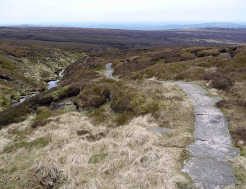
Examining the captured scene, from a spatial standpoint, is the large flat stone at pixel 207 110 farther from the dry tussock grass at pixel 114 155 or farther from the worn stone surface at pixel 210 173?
the worn stone surface at pixel 210 173

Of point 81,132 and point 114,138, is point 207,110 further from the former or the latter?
point 81,132

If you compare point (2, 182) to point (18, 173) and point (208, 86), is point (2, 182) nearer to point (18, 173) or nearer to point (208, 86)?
point (18, 173)

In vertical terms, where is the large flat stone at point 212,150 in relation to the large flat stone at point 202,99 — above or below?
below

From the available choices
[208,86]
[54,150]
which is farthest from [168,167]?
[208,86]

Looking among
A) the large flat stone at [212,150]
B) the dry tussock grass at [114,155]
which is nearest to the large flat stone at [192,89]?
the dry tussock grass at [114,155]

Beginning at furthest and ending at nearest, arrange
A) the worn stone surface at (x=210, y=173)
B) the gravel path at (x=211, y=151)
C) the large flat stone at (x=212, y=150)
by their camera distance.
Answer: the large flat stone at (x=212, y=150) → the gravel path at (x=211, y=151) → the worn stone surface at (x=210, y=173)

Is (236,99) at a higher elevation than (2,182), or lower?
higher
